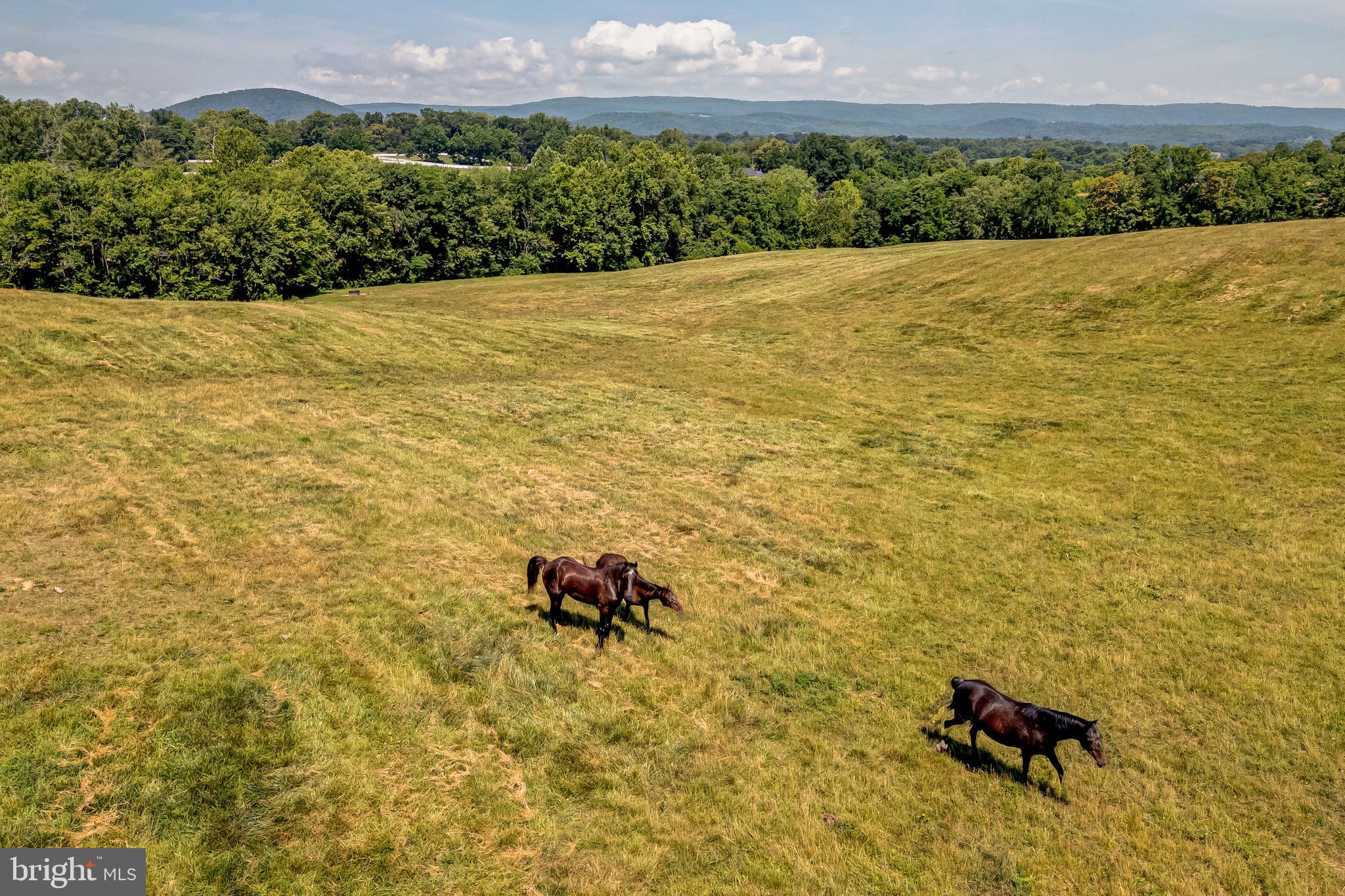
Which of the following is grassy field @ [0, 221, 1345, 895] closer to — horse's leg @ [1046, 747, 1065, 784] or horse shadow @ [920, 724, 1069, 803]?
horse shadow @ [920, 724, 1069, 803]

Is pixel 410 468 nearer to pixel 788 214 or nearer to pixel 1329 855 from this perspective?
pixel 1329 855

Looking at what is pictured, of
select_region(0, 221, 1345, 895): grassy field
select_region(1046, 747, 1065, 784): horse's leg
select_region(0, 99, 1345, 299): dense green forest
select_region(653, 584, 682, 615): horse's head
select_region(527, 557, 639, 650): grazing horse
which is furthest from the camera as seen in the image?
select_region(0, 99, 1345, 299): dense green forest

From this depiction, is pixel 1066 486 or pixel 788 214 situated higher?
pixel 788 214

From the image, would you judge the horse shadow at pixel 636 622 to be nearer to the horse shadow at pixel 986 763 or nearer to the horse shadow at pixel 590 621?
the horse shadow at pixel 590 621

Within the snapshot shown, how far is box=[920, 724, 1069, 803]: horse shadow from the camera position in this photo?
1278 centimetres

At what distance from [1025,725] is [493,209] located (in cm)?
10537

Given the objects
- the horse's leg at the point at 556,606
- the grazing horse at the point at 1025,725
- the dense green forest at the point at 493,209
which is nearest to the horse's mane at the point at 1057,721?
the grazing horse at the point at 1025,725

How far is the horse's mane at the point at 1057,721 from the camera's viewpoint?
1232cm

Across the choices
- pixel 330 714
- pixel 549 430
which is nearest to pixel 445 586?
pixel 330 714

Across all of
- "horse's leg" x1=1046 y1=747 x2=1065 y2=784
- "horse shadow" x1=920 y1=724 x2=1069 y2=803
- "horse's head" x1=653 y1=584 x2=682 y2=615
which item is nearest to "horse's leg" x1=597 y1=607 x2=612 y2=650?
"horse's head" x1=653 y1=584 x2=682 y2=615

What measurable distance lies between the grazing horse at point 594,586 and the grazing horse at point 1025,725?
24.0ft

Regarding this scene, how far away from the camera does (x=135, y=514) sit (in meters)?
20.7

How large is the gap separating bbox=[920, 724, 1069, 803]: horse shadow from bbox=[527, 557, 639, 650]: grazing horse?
7.05m

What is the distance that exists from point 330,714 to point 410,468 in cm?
1540
